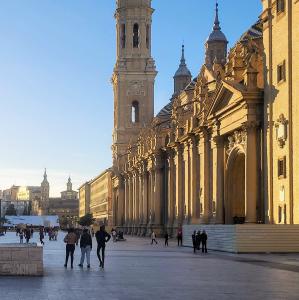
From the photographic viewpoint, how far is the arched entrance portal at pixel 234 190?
187 feet

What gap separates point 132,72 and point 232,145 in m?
68.8

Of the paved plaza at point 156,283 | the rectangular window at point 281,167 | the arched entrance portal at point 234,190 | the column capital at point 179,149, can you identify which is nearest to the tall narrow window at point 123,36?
the column capital at point 179,149

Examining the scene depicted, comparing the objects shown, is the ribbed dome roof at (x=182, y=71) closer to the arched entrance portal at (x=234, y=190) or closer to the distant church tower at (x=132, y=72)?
the distant church tower at (x=132, y=72)

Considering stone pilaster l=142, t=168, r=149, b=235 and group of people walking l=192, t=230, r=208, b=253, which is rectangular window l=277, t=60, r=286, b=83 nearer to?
group of people walking l=192, t=230, r=208, b=253

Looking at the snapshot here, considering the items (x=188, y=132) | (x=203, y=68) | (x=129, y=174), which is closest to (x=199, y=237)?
A: (x=188, y=132)

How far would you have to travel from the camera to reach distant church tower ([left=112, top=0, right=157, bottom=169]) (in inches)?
4840

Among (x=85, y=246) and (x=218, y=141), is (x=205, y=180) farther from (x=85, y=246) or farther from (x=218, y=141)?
(x=85, y=246)

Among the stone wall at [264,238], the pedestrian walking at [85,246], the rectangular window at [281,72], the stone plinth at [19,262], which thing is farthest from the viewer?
the rectangular window at [281,72]

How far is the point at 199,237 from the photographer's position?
145ft

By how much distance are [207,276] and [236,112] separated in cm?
3105

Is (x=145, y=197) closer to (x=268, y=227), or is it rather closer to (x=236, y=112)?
(x=236, y=112)

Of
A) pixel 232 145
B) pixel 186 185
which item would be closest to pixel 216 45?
pixel 186 185

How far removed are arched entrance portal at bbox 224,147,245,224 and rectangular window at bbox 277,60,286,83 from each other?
11974 millimetres

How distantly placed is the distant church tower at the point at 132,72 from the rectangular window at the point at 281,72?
253 feet
